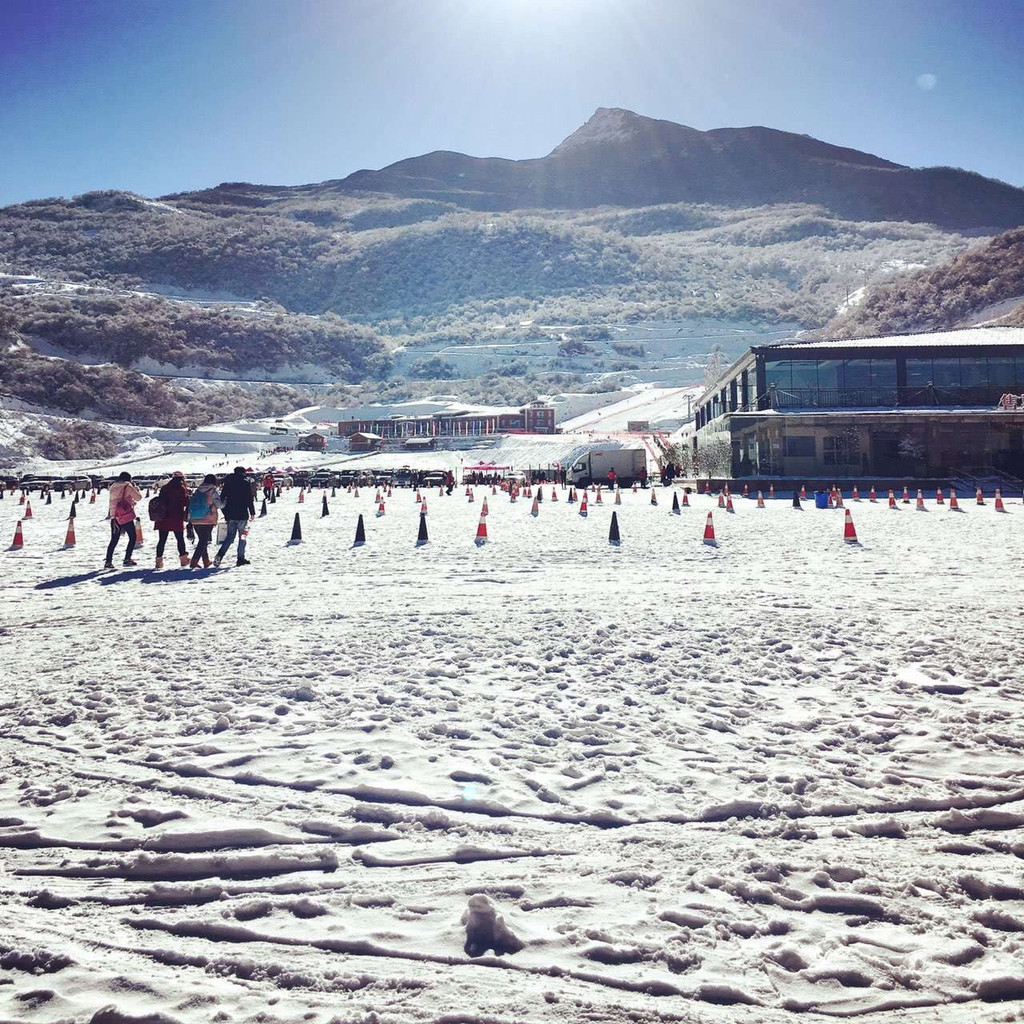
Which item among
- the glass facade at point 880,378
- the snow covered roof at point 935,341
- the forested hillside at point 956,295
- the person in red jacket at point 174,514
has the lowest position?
the person in red jacket at point 174,514

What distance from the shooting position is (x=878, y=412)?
41938 mm

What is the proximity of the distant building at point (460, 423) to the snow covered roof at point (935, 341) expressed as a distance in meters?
56.7

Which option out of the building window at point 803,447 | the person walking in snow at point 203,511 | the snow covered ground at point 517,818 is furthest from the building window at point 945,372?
the person walking in snow at point 203,511

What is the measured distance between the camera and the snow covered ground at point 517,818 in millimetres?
2430

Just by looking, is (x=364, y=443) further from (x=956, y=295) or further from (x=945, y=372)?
(x=956, y=295)

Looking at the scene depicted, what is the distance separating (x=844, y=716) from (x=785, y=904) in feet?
7.29

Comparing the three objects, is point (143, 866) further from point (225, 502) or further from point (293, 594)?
point (225, 502)

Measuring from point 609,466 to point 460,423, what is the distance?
207 ft

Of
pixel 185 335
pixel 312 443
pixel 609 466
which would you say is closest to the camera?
pixel 609 466

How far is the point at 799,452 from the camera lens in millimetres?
42562

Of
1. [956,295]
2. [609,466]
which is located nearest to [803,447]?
[609,466]

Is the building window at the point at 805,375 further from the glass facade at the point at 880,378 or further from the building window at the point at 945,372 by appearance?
the building window at the point at 945,372

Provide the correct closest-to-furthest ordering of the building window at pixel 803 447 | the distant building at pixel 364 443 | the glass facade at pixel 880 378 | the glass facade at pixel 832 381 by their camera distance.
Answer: the building window at pixel 803 447 → the glass facade at pixel 880 378 → the glass facade at pixel 832 381 → the distant building at pixel 364 443

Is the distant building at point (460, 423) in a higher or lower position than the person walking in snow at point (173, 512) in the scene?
higher
